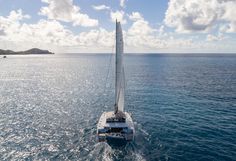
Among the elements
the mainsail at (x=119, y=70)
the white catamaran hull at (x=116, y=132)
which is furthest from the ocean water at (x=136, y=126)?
the mainsail at (x=119, y=70)

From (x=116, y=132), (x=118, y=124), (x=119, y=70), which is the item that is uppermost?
(x=119, y=70)

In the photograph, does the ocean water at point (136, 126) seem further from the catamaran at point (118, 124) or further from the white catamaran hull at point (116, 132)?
the catamaran at point (118, 124)

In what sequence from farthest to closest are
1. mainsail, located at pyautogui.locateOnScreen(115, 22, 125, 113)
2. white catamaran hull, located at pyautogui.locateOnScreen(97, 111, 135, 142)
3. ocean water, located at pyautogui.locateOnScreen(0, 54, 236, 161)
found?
mainsail, located at pyautogui.locateOnScreen(115, 22, 125, 113) < white catamaran hull, located at pyautogui.locateOnScreen(97, 111, 135, 142) < ocean water, located at pyautogui.locateOnScreen(0, 54, 236, 161)

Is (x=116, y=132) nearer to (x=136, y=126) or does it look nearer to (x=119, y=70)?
(x=136, y=126)

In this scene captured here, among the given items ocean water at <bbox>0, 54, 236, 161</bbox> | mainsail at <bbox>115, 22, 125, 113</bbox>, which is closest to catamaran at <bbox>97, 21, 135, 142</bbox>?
mainsail at <bbox>115, 22, 125, 113</bbox>

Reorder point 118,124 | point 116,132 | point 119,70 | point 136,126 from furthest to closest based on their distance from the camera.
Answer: point 136,126 < point 119,70 < point 118,124 < point 116,132

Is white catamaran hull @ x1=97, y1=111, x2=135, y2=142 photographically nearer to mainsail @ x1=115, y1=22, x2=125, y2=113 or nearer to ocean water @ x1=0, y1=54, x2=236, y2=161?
ocean water @ x1=0, y1=54, x2=236, y2=161

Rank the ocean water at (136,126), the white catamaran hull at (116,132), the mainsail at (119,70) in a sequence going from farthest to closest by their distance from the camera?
the mainsail at (119,70) → the white catamaran hull at (116,132) → the ocean water at (136,126)

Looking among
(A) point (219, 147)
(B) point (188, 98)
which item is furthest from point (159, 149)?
(B) point (188, 98)

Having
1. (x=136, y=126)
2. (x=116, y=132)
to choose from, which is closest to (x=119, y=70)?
(x=116, y=132)

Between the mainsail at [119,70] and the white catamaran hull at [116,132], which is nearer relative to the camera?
the white catamaran hull at [116,132]

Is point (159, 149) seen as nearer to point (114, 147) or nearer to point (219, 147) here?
point (114, 147)
